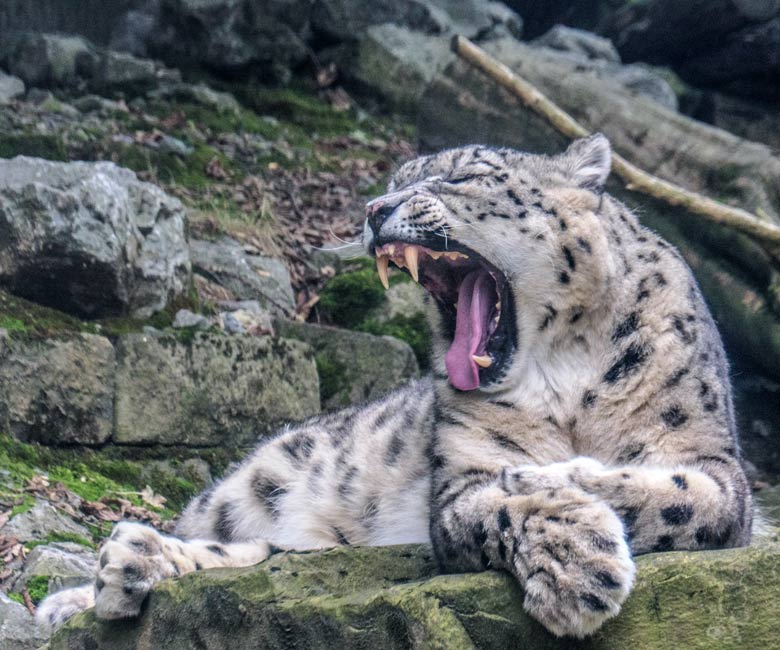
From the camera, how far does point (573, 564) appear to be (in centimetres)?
297

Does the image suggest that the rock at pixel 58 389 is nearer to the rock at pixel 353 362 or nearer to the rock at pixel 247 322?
the rock at pixel 247 322

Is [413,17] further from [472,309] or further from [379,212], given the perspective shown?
[472,309]

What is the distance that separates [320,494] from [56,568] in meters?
1.16

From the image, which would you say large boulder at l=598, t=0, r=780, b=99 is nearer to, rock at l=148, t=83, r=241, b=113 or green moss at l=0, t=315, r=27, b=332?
rock at l=148, t=83, r=241, b=113

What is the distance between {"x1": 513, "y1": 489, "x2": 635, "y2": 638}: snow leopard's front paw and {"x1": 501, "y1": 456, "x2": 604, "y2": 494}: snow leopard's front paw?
0.16 m

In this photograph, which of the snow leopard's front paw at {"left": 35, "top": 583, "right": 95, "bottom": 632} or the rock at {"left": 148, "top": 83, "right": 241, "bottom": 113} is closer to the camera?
the snow leopard's front paw at {"left": 35, "top": 583, "right": 95, "bottom": 632}

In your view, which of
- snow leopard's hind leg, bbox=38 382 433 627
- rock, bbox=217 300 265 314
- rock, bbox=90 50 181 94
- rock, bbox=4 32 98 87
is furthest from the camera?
rock, bbox=90 50 181 94

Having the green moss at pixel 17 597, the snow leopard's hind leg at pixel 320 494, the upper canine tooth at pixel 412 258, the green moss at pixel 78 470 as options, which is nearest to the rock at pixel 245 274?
the green moss at pixel 78 470

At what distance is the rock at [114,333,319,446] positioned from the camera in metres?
6.11

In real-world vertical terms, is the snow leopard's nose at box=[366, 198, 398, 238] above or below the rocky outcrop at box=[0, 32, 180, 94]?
above

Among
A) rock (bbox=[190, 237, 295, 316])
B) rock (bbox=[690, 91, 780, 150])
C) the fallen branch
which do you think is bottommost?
rock (bbox=[690, 91, 780, 150])

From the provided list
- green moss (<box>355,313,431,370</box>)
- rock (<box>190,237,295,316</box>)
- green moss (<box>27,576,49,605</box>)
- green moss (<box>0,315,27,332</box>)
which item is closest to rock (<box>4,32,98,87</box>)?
rock (<box>190,237,295,316</box>)

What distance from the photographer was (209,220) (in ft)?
29.9

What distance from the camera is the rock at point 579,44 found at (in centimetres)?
1700
